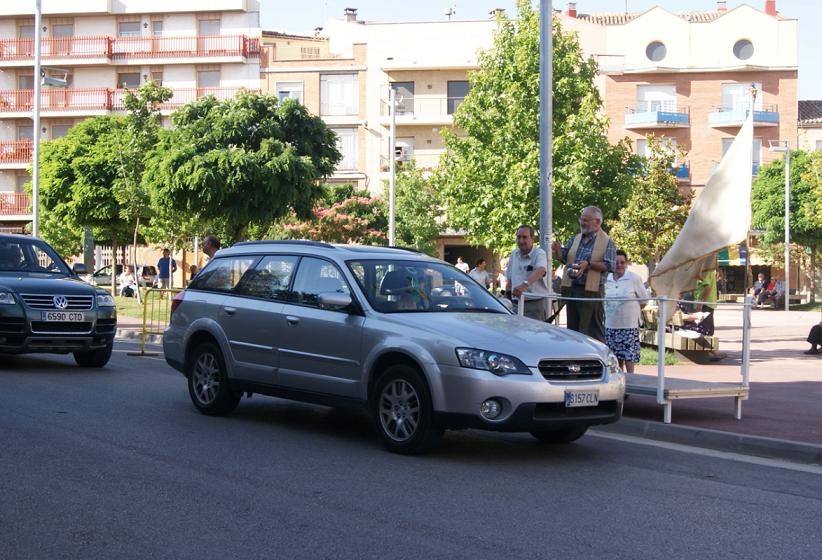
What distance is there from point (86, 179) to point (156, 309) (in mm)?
27093

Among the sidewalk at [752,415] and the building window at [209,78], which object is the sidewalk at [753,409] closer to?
the sidewalk at [752,415]

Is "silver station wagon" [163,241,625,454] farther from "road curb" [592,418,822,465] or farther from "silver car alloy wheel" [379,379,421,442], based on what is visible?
"road curb" [592,418,822,465]

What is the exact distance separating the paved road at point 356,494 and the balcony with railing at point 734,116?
57247mm

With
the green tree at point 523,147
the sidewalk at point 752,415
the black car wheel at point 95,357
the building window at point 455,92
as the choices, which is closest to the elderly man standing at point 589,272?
the sidewalk at point 752,415

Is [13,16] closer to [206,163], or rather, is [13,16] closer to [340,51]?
[340,51]

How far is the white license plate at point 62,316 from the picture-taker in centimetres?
1450

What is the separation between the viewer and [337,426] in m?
10.7

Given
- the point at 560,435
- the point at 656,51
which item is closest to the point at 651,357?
the point at 560,435

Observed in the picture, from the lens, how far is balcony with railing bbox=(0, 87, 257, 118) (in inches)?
2490

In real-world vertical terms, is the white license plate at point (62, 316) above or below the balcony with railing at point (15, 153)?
below

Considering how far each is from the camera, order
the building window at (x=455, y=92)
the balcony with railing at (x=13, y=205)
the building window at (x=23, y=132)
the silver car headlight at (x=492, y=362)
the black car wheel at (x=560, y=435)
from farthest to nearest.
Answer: the building window at (x=23, y=132) < the balcony with railing at (x=13, y=205) < the building window at (x=455, y=92) < the black car wheel at (x=560, y=435) < the silver car headlight at (x=492, y=362)

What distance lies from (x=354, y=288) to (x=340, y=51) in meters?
62.0

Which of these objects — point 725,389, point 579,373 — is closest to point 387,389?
point 579,373

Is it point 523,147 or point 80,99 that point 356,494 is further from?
point 80,99
